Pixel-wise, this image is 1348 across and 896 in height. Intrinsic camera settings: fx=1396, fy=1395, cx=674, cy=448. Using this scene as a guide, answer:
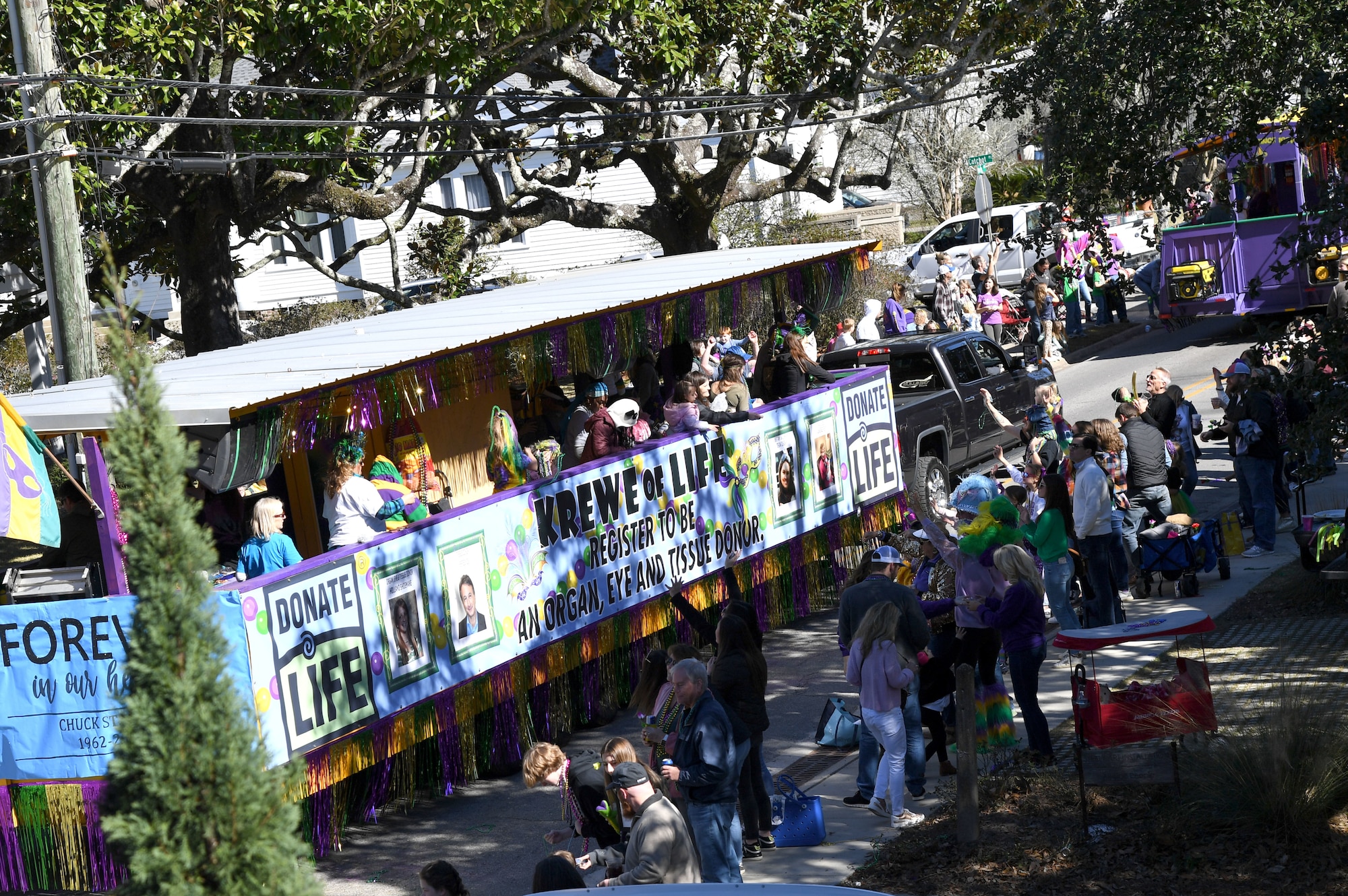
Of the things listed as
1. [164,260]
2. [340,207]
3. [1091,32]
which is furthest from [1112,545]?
[164,260]

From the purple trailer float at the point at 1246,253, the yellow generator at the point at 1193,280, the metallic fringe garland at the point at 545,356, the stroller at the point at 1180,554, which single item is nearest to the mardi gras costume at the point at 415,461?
the metallic fringe garland at the point at 545,356

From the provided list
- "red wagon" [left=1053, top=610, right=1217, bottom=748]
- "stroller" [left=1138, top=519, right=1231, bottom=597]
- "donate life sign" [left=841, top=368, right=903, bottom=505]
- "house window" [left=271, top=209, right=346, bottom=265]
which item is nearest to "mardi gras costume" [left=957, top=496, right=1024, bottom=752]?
"red wagon" [left=1053, top=610, right=1217, bottom=748]

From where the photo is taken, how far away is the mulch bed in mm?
7332

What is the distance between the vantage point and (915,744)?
9078mm

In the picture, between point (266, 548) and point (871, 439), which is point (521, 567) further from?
point (871, 439)

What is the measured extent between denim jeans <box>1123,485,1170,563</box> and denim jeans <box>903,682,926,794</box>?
4.47 meters

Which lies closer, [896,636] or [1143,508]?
[896,636]

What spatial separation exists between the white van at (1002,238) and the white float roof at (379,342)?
15.2m

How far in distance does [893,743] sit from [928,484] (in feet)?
19.7

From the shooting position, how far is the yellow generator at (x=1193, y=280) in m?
23.5

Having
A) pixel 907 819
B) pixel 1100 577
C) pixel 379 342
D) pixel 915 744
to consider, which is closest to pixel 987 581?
pixel 915 744

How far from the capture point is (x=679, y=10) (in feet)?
70.4

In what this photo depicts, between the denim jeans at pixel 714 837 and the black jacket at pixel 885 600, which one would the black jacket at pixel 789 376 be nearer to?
the black jacket at pixel 885 600

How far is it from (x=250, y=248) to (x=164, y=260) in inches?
901
